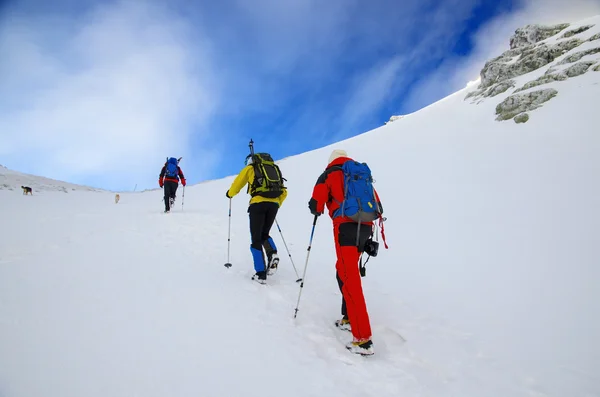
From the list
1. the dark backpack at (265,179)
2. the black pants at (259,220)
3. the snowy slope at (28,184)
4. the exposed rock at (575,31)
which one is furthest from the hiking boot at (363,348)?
the exposed rock at (575,31)

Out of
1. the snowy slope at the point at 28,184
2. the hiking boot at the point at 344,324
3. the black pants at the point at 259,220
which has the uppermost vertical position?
the snowy slope at the point at 28,184

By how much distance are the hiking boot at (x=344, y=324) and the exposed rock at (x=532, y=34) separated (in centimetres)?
4852

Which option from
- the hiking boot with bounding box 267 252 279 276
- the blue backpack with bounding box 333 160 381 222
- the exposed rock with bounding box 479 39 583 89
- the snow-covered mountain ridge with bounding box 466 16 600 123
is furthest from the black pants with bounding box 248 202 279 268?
the exposed rock with bounding box 479 39 583 89

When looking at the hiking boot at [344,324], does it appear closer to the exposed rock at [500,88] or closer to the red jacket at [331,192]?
the red jacket at [331,192]

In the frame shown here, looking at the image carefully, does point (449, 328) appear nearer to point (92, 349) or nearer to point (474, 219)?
point (92, 349)

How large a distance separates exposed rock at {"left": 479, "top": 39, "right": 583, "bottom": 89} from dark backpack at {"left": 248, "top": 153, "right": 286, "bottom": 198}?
35125mm

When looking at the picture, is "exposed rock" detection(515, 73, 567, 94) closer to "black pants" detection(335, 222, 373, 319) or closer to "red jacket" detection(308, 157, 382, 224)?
"red jacket" detection(308, 157, 382, 224)

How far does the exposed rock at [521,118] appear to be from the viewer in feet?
57.0

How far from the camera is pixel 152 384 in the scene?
94.7 inches

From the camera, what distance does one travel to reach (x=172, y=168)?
12.7m

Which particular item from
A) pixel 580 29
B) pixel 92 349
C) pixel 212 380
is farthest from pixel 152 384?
pixel 580 29

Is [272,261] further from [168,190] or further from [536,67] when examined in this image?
[536,67]

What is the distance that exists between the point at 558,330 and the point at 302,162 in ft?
81.3

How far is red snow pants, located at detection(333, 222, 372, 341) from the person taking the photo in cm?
377
